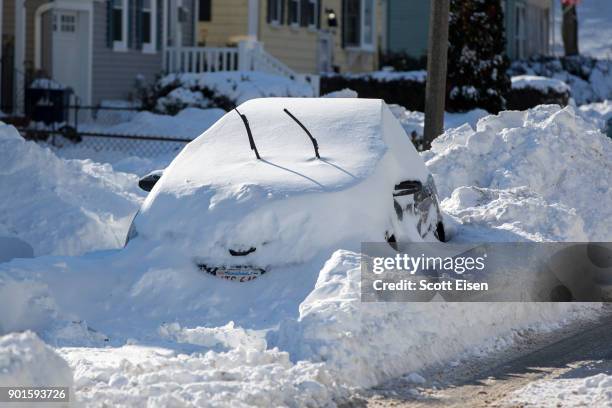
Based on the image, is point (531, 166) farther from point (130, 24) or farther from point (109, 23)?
point (130, 24)

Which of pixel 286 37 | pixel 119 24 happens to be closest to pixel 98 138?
pixel 119 24

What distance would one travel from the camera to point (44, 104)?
96.0ft

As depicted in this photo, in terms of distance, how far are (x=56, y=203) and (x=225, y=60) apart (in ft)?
62.4

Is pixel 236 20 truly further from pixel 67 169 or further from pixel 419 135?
pixel 67 169

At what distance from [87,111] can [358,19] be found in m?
14.9

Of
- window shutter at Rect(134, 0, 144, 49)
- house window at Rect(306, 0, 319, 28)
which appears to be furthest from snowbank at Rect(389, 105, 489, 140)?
house window at Rect(306, 0, 319, 28)

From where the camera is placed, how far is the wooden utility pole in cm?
1866

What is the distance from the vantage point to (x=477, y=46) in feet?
108

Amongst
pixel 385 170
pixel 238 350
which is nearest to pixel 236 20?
pixel 385 170

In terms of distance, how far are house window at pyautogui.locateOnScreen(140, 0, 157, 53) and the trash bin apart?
5281 millimetres

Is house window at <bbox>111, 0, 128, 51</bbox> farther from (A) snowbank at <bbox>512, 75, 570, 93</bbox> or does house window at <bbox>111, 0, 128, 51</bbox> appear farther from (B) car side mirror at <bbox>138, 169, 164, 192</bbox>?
(B) car side mirror at <bbox>138, 169, 164, 192</bbox>

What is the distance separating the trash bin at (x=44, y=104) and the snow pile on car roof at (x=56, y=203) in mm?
11652

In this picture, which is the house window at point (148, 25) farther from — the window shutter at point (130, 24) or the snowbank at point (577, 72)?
the snowbank at point (577, 72)

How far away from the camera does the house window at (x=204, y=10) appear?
37.3 meters
